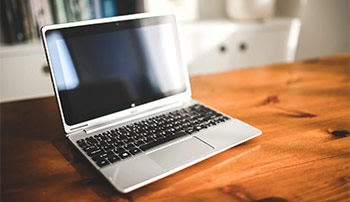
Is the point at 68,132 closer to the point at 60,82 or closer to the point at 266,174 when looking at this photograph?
the point at 60,82

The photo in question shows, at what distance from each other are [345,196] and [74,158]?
1.67 ft

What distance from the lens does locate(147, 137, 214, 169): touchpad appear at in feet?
1.96

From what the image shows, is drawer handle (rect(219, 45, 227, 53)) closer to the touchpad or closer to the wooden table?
the wooden table

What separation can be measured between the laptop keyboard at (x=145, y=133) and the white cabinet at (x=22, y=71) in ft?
4.14

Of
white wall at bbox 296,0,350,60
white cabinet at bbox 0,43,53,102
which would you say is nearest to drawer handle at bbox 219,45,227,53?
white wall at bbox 296,0,350,60

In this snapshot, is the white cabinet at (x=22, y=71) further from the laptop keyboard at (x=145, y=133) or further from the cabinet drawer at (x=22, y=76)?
the laptop keyboard at (x=145, y=133)

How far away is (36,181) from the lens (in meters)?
0.58

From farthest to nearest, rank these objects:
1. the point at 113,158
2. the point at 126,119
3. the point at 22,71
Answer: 1. the point at 22,71
2. the point at 126,119
3. the point at 113,158

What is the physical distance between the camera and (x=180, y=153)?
626mm

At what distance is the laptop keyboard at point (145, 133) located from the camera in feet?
2.03

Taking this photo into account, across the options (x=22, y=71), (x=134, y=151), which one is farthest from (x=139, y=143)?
(x=22, y=71)

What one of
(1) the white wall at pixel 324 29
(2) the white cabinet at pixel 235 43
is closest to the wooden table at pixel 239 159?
(2) the white cabinet at pixel 235 43

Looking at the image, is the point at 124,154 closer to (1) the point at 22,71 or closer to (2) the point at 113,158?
(2) the point at 113,158

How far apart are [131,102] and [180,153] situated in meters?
0.23
